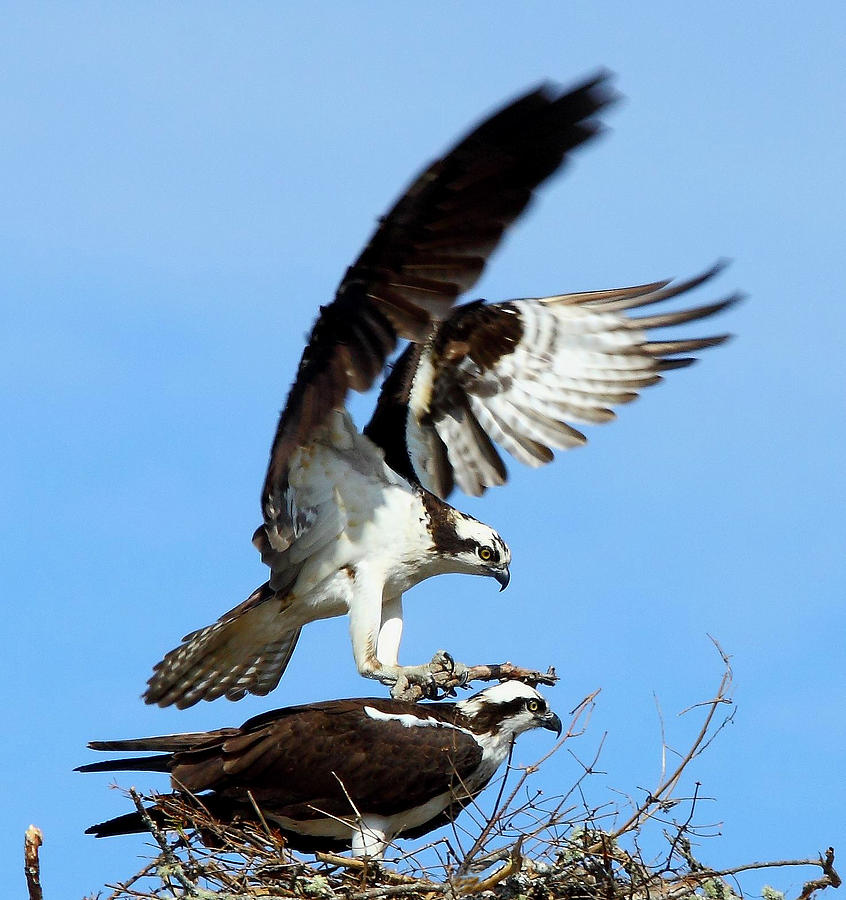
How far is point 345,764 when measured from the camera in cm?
752

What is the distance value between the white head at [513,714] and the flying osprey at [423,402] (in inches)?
18.4

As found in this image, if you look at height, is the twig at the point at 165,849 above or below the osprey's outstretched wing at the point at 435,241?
below

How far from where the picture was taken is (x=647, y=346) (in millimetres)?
9562

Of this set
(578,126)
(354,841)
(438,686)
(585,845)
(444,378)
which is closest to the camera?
(578,126)

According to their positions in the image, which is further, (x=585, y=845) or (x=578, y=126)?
(x=585, y=845)

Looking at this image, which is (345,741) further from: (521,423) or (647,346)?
(647,346)

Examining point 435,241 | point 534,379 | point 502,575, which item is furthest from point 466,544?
point 435,241

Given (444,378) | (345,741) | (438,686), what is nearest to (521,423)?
(444,378)

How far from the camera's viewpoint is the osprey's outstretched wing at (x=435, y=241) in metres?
6.64

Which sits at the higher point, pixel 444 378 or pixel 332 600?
pixel 444 378

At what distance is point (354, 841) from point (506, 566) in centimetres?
189

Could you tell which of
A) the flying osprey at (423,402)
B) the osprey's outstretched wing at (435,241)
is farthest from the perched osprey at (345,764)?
the osprey's outstretched wing at (435,241)

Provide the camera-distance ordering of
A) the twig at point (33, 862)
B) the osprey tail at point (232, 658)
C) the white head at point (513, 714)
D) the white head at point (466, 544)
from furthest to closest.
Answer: the osprey tail at point (232, 658) → the white head at point (466, 544) → the white head at point (513, 714) → the twig at point (33, 862)

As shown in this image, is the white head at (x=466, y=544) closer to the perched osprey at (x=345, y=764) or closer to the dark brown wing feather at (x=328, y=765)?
the perched osprey at (x=345, y=764)
